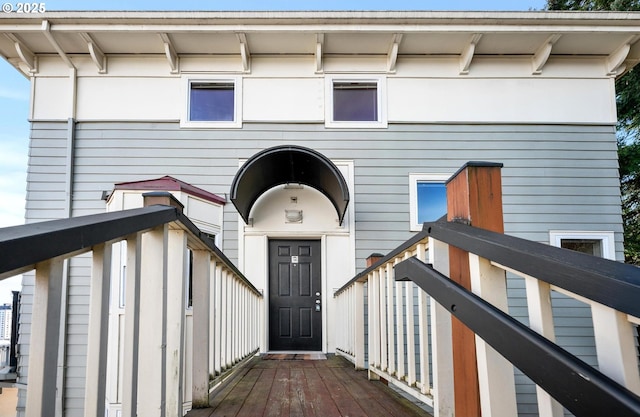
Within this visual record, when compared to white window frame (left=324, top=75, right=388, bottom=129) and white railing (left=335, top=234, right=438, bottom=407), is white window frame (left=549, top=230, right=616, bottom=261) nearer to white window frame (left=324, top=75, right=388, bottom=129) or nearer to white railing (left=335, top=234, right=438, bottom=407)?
white window frame (left=324, top=75, right=388, bottom=129)

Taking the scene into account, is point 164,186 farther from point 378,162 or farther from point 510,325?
point 510,325

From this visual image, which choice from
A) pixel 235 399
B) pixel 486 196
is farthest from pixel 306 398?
pixel 486 196

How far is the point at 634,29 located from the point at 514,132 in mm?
2235

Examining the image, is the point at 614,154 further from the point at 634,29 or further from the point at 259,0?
the point at 259,0

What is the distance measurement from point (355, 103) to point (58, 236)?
277 inches

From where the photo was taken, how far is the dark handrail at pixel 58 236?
0.77 meters

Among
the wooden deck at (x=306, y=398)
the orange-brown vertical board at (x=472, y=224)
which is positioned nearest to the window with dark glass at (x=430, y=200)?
the wooden deck at (x=306, y=398)

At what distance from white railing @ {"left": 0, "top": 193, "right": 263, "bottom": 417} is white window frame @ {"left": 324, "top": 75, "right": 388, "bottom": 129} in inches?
188

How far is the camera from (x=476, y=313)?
1116mm

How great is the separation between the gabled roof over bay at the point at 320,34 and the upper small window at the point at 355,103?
50cm

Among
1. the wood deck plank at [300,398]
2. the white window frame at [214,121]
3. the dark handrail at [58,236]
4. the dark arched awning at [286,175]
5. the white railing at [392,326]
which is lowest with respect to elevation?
the wood deck plank at [300,398]

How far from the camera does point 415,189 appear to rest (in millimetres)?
7438

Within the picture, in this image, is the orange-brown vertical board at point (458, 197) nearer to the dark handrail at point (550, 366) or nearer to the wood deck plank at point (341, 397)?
the dark handrail at point (550, 366)

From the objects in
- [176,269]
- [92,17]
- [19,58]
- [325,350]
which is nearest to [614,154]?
[325,350]
